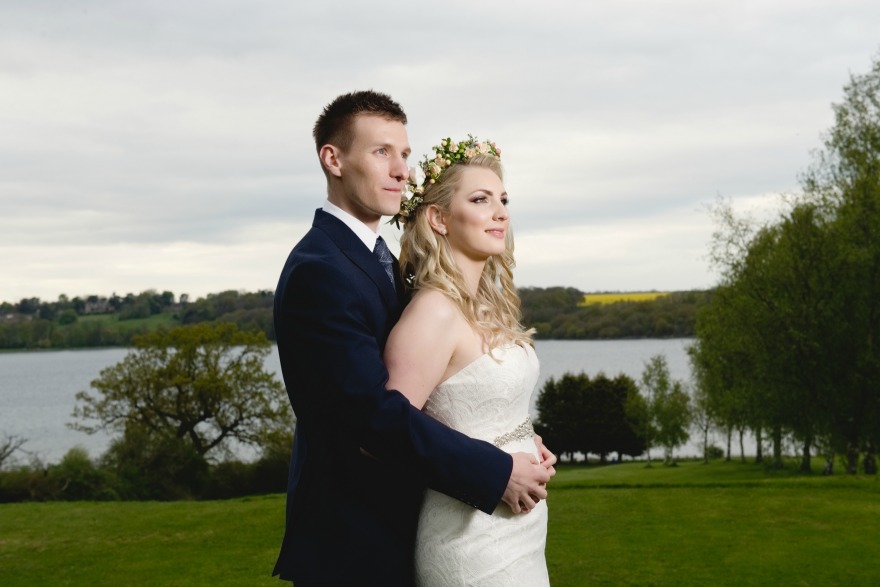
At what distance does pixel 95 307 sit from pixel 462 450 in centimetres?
7706

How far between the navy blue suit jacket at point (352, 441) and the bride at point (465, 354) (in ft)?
0.48

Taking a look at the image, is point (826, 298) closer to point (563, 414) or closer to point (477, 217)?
point (477, 217)

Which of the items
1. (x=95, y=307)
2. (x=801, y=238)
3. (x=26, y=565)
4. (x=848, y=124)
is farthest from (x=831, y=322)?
(x=95, y=307)

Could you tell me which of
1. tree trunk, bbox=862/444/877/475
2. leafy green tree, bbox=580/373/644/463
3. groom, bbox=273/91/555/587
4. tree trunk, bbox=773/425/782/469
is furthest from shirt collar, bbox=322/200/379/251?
leafy green tree, bbox=580/373/644/463

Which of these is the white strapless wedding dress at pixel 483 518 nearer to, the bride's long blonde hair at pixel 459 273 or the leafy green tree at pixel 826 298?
the bride's long blonde hair at pixel 459 273

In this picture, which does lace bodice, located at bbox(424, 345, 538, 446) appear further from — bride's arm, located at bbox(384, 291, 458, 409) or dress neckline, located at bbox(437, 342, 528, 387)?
bride's arm, located at bbox(384, 291, 458, 409)

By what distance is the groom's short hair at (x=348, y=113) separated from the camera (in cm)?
378

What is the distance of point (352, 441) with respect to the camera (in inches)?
133

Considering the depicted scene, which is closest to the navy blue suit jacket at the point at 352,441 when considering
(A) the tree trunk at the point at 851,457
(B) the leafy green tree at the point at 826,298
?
(B) the leafy green tree at the point at 826,298

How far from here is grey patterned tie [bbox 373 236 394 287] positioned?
150 inches

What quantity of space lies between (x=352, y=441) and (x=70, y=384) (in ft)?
317

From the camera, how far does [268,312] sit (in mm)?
48031

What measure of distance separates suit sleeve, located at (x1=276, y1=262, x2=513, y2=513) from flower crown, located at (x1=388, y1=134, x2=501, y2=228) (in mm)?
785

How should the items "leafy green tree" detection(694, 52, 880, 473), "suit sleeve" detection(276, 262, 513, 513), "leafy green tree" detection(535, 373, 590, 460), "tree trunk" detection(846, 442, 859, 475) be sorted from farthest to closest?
"leafy green tree" detection(535, 373, 590, 460) < "tree trunk" detection(846, 442, 859, 475) < "leafy green tree" detection(694, 52, 880, 473) < "suit sleeve" detection(276, 262, 513, 513)
